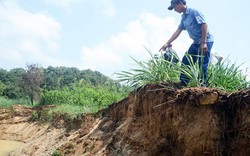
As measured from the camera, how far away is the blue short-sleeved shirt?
538cm

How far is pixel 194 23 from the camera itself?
215 inches

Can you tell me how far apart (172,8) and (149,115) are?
70.9 inches

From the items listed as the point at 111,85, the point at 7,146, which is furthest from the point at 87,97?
the point at 7,146

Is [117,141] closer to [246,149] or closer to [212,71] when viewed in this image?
[212,71]

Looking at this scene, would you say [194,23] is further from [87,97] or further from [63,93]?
[63,93]

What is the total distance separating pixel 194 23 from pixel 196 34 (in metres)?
0.18

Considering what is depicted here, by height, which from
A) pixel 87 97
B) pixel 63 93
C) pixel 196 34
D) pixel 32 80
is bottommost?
pixel 87 97

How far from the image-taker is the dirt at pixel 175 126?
4.30 meters

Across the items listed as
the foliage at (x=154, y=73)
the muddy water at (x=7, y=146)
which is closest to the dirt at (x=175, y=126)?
the foliage at (x=154, y=73)

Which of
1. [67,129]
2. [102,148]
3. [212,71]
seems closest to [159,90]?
[212,71]

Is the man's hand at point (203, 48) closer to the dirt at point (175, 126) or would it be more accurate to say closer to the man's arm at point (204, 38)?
the man's arm at point (204, 38)

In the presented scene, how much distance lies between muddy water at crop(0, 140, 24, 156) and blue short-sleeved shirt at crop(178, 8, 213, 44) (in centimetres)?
852

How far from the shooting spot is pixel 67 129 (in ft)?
34.4

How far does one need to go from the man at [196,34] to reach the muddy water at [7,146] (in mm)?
8442
